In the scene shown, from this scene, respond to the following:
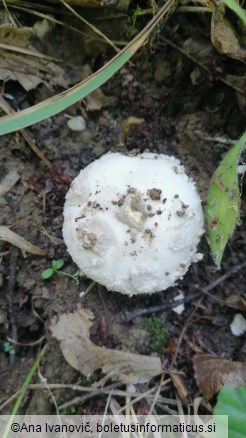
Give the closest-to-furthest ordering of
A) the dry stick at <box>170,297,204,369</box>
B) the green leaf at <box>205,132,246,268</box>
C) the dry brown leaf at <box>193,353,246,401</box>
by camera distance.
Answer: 1. the green leaf at <box>205,132,246,268</box>
2. the dry brown leaf at <box>193,353,246,401</box>
3. the dry stick at <box>170,297,204,369</box>

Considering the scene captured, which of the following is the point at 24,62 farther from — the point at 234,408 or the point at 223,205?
the point at 234,408

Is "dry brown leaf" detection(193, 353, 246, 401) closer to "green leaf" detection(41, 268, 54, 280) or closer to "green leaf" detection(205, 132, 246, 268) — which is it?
"green leaf" detection(205, 132, 246, 268)

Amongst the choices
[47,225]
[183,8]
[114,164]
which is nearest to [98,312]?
[47,225]

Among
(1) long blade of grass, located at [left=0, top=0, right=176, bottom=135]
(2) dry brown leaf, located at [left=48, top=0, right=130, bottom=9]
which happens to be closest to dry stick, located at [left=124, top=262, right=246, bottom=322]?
(1) long blade of grass, located at [left=0, top=0, right=176, bottom=135]

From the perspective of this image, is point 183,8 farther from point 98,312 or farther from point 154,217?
point 98,312

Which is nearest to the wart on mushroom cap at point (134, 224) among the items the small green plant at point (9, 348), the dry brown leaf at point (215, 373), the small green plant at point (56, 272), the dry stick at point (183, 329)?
the small green plant at point (56, 272)

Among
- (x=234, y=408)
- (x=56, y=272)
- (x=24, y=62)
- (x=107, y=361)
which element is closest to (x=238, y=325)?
(x=234, y=408)
